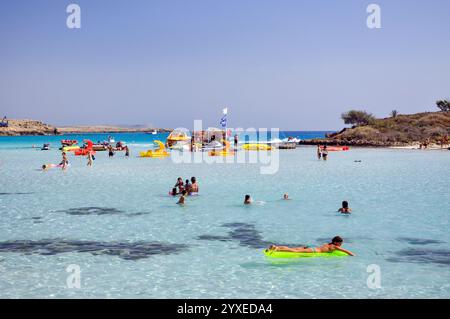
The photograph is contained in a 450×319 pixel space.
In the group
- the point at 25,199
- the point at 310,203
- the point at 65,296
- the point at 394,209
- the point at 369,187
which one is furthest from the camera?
the point at 369,187

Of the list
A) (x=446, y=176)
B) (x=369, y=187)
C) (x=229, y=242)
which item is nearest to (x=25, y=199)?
(x=229, y=242)

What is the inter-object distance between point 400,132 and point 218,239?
81097mm

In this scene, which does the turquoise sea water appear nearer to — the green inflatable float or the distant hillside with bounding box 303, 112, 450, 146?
the green inflatable float

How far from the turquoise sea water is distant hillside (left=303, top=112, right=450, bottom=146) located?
5576cm

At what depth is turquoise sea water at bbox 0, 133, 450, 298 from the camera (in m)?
10.9

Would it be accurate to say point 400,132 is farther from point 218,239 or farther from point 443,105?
point 218,239

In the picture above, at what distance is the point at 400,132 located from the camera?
89.0 m

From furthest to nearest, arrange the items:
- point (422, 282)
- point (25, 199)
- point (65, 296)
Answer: point (25, 199), point (422, 282), point (65, 296)

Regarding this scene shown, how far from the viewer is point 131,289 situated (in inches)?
421

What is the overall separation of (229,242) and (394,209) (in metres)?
9.06

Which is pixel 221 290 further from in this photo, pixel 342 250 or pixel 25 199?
pixel 25 199

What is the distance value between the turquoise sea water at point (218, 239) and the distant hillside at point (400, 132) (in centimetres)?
5576

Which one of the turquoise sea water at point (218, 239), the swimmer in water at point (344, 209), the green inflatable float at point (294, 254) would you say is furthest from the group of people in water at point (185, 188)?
the green inflatable float at point (294, 254)
